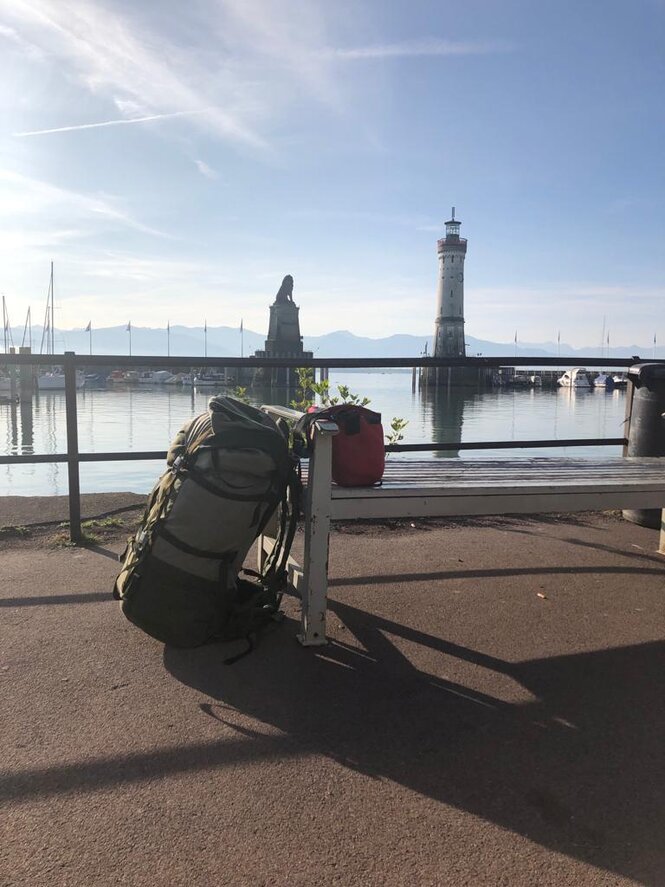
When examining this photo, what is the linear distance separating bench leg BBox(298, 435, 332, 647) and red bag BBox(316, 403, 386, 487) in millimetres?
163

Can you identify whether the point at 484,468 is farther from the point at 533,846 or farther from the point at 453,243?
the point at 453,243

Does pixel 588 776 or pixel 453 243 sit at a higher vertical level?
pixel 453 243

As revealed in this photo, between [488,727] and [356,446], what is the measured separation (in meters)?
1.17

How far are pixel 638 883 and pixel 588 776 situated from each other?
1.42ft

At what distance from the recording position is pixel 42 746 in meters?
2.17

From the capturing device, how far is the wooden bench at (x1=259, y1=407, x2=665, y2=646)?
9.28 feet

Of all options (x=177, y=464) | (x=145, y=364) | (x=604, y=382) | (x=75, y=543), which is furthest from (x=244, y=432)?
(x=604, y=382)

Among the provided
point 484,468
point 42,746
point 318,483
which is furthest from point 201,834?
point 484,468

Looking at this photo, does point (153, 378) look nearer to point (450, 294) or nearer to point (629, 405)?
point (450, 294)

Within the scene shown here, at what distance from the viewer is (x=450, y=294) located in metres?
88.6

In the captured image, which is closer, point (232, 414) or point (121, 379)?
point (232, 414)

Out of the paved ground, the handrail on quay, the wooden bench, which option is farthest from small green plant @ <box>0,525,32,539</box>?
the wooden bench

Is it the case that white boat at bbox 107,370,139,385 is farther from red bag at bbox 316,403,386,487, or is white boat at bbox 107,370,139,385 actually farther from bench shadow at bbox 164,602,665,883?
bench shadow at bbox 164,602,665,883

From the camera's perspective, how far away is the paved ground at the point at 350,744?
1.72 m
